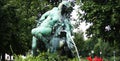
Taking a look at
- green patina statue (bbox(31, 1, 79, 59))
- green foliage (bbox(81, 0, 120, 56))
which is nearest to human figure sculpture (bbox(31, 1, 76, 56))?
green patina statue (bbox(31, 1, 79, 59))

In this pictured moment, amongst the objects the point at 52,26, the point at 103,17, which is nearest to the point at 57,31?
the point at 52,26

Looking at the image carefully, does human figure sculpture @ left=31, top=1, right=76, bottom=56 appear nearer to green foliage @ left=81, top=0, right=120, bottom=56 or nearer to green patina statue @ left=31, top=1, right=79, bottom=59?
green patina statue @ left=31, top=1, right=79, bottom=59

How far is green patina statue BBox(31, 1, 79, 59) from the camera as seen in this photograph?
13.1 m

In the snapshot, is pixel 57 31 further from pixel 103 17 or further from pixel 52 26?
pixel 103 17

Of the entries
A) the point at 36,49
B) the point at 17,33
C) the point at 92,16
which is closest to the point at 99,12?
the point at 92,16

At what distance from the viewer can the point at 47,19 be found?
43.7ft

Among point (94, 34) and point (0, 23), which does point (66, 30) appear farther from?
point (0, 23)

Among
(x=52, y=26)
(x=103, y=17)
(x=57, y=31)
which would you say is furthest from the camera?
(x=103, y=17)

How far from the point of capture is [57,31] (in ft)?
43.0

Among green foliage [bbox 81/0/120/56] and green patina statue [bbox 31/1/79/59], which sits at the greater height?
green foliage [bbox 81/0/120/56]

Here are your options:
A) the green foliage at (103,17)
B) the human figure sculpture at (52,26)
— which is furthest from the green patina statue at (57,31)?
the green foliage at (103,17)

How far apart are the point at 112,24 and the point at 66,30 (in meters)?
21.8

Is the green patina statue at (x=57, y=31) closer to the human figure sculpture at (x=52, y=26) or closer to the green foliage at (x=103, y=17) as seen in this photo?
the human figure sculpture at (x=52, y=26)

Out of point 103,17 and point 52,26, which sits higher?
point 103,17
